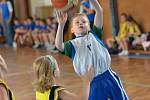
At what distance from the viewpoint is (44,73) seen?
2512mm

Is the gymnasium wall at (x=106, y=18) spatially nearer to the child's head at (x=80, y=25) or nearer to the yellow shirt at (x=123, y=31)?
the yellow shirt at (x=123, y=31)

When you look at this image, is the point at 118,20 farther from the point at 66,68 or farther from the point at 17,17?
the point at 17,17

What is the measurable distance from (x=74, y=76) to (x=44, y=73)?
3946 mm

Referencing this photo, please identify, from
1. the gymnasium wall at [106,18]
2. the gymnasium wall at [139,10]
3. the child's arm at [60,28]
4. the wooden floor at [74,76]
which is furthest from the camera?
the gymnasium wall at [106,18]

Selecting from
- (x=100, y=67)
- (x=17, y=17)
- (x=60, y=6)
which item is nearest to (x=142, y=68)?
(x=60, y=6)

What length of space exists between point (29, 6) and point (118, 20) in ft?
14.5

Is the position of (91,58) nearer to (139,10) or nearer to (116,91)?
(116,91)

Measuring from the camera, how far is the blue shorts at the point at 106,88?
2.87 m

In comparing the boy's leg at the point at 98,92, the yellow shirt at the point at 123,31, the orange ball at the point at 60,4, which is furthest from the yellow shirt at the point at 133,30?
the boy's leg at the point at 98,92

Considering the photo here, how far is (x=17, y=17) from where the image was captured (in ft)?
43.0

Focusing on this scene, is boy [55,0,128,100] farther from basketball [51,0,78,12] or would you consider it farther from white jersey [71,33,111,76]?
basketball [51,0,78,12]

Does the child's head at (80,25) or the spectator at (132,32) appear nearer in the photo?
the child's head at (80,25)

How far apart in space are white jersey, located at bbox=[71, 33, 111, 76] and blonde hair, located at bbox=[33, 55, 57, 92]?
428 millimetres

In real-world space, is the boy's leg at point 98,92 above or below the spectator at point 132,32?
above
